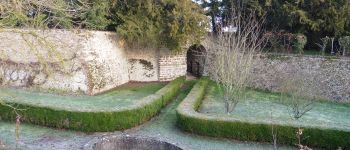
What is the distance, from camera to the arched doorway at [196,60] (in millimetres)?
22672

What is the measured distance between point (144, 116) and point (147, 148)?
1.84m

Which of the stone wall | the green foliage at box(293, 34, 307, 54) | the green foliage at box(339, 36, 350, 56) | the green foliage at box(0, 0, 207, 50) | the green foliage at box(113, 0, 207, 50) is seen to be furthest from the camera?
the green foliage at box(293, 34, 307, 54)

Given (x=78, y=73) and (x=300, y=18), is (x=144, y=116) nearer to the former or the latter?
(x=78, y=73)

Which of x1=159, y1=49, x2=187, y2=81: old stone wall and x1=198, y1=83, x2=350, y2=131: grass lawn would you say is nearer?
x1=198, y1=83, x2=350, y2=131: grass lawn

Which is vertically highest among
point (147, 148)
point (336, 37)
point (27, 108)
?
point (336, 37)

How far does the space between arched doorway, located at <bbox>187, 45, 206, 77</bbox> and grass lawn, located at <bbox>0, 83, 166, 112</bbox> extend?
4.92 m

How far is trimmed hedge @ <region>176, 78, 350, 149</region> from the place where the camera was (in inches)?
396

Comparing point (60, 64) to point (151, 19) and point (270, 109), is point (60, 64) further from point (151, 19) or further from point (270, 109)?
point (270, 109)

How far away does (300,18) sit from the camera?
19969 millimetres

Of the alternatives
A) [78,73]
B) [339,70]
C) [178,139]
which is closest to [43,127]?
[178,139]

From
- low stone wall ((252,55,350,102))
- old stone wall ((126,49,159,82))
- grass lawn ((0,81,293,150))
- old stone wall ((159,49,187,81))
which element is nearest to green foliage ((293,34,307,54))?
low stone wall ((252,55,350,102))

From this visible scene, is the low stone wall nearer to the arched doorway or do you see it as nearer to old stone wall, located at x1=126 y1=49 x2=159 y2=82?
the arched doorway

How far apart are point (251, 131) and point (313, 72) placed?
27.7 ft

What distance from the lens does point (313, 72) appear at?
1758 centimetres
